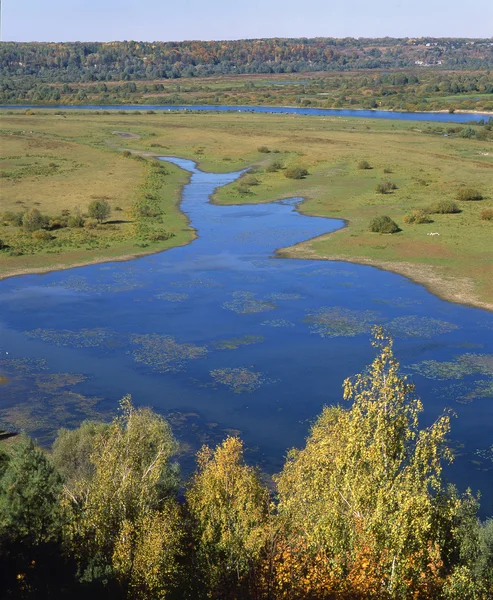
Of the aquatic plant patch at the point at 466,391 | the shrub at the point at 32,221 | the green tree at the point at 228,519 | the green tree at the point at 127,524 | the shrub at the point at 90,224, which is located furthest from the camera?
the shrub at the point at 90,224

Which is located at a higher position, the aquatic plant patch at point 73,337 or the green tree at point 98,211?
the green tree at point 98,211

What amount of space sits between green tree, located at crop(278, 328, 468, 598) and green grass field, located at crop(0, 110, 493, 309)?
3762 centimetres

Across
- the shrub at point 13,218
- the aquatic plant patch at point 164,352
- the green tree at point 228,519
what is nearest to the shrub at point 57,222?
the shrub at point 13,218

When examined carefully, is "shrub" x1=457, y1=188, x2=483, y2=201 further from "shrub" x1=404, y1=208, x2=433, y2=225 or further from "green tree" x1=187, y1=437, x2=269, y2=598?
"green tree" x1=187, y1=437, x2=269, y2=598

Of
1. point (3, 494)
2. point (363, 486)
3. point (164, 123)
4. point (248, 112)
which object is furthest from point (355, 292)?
point (248, 112)

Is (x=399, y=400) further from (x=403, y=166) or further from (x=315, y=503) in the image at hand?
(x=403, y=166)

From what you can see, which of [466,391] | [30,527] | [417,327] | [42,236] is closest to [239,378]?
[466,391]

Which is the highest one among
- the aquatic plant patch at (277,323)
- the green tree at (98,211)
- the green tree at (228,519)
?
the green tree at (228,519)

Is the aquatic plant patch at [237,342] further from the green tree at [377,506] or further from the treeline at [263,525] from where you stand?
the green tree at [377,506]

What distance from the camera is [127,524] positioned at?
20562 millimetres

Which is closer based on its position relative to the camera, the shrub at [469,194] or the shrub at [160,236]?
the shrub at [160,236]

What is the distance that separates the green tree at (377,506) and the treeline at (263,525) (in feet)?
0.10

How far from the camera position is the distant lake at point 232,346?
36500 mm

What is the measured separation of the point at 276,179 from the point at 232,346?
54.7 meters
